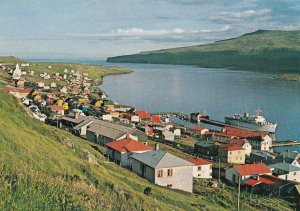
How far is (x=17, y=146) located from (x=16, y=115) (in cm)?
572

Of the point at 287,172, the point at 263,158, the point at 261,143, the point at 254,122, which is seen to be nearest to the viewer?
the point at 287,172

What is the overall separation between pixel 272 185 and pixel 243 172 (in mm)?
2817

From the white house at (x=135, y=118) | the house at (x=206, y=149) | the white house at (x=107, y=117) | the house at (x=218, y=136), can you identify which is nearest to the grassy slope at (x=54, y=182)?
the house at (x=206, y=149)

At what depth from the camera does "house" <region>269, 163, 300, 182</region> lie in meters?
34.8

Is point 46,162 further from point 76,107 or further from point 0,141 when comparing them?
point 76,107

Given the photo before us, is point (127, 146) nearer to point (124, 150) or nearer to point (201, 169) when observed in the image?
point (124, 150)

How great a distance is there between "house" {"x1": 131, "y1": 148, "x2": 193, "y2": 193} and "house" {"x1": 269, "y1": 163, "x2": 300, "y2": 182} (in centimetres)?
1261

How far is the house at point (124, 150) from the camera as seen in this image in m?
30.5

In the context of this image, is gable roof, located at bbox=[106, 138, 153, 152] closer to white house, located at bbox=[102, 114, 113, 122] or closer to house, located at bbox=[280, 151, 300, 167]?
house, located at bbox=[280, 151, 300, 167]

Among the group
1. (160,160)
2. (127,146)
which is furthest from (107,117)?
(160,160)

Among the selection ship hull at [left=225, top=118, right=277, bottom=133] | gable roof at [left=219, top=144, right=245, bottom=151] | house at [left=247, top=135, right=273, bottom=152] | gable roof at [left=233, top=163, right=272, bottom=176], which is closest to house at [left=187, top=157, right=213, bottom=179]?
gable roof at [left=233, top=163, right=272, bottom=176]

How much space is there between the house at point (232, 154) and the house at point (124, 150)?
11.8m

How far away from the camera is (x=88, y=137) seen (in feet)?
132

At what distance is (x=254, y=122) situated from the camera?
225 ft
